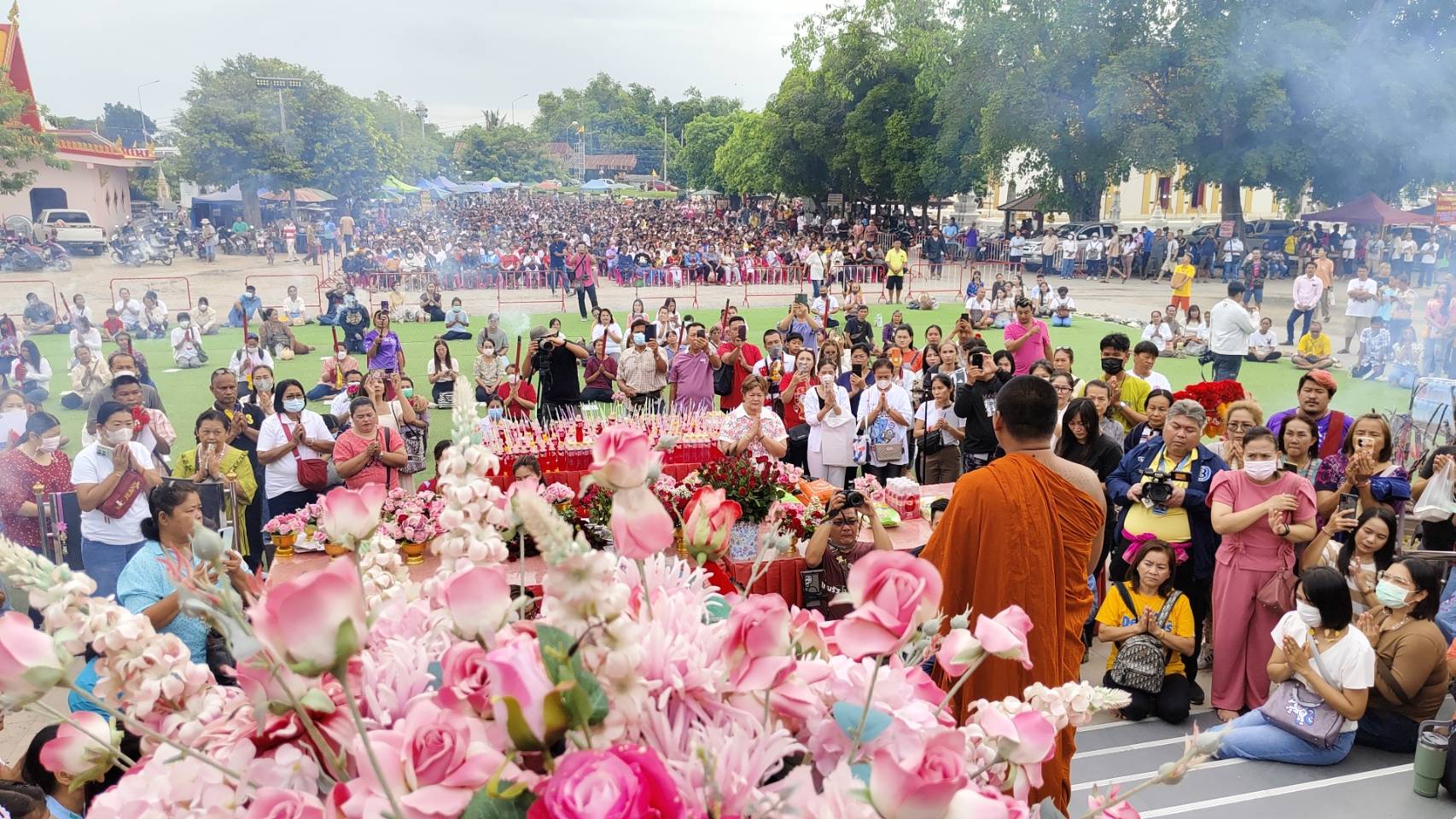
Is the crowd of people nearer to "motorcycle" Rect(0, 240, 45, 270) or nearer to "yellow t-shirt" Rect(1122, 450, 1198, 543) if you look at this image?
"yellow t-shirt" Rect(1122, 450, 1198, 543)

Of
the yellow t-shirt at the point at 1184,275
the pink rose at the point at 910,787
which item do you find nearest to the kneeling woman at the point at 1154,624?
the pink rose at the point at 910,787

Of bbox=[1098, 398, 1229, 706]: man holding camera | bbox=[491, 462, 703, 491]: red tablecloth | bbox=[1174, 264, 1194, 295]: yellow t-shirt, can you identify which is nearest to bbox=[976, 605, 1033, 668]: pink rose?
bbox=[1098, 398, 1229, 706]: man holding camera

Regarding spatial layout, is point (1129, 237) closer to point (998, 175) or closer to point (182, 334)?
point (998, 175)

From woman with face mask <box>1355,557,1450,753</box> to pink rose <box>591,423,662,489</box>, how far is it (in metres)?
4.81

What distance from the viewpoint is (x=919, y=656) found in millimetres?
1453

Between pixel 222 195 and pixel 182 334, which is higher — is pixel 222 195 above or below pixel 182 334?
above

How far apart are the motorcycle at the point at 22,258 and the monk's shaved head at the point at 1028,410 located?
33296mm

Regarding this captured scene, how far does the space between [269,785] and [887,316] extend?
21.7 metres

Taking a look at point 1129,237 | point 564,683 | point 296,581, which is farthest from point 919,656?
point 1129,237

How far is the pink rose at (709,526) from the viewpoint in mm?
1456

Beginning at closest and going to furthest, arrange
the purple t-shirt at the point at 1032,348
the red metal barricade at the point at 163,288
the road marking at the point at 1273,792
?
the road marking at the point at 1273,792, the purple t-shirt at the point at 1032,348, the red metal barricade at the point at 163,288

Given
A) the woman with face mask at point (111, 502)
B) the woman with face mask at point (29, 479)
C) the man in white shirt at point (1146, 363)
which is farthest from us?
the man in white shirt at point (1146, 363)

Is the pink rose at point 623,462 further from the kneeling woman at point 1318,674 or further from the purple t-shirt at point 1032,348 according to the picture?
the purple t-shirt at point 1032,348

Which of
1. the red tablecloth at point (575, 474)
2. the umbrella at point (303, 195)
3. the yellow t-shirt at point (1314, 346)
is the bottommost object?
the red tablecloth at point (575, 474)
